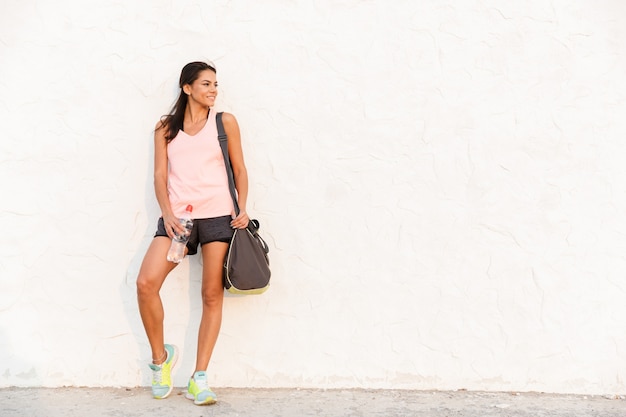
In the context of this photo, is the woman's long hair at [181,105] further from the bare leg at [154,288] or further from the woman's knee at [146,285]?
the woman's knee at [146,285]

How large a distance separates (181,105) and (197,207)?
0.61 metres

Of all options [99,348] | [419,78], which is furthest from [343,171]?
[99,348]

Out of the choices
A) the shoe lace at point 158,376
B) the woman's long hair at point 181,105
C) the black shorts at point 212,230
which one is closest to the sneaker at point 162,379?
the shoe lace at point 158,376

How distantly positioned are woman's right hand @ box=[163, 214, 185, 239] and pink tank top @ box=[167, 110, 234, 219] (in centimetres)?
5

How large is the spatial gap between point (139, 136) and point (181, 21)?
71 cm

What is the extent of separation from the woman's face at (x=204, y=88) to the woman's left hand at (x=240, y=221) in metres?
0.64

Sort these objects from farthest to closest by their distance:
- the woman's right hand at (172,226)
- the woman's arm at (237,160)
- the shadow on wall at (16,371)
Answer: the shadow on wall at (16,371) < the woman's arm at (237,160) < the woman's right hand at (172,226)

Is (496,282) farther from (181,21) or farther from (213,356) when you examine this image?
(181,21)

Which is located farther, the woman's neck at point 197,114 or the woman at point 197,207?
the woman's neck at point 197,114

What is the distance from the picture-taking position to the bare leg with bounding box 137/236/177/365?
173 inches

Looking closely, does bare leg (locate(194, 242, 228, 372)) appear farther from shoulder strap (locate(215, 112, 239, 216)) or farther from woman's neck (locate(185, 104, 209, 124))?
woman's neck (locate(185, 104, 209, 124))

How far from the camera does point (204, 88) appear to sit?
441 centimetres

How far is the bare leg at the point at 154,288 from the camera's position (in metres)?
4.39

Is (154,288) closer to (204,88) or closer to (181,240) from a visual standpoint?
(181,240)
